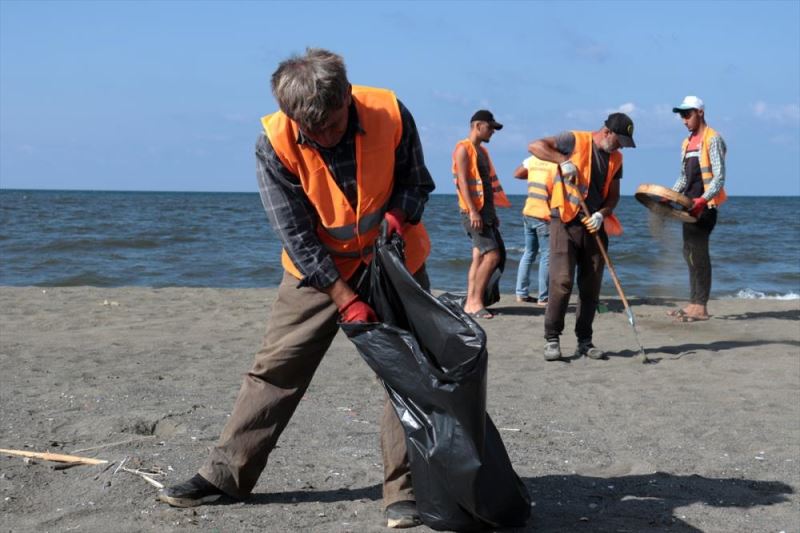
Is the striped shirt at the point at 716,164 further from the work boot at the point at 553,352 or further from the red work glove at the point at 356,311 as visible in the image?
the red work glove at the point at 356,311

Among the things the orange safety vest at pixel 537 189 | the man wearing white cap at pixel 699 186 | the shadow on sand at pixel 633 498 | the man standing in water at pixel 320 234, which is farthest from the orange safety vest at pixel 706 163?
the man standing in water at pixel 320 234

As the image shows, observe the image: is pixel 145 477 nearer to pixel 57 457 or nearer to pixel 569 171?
pixel 57 457

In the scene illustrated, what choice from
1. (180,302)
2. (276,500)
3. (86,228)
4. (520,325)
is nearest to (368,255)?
(276,500)

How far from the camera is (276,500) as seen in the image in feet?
14.0

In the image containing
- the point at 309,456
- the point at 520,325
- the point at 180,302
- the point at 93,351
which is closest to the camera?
the point at 309,456

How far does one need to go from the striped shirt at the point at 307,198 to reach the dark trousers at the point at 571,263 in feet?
12.8

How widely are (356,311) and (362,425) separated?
79.8 inches

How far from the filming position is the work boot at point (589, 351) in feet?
26.7

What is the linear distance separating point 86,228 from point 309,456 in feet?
72.8

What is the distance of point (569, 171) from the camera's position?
299 inches

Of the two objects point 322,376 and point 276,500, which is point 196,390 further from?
point 276,500

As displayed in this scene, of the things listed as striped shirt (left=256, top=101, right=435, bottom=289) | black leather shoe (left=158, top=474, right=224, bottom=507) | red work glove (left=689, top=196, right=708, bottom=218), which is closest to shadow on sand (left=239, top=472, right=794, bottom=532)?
black leather shoe (left=158, top=474, right=224, bottom=507)

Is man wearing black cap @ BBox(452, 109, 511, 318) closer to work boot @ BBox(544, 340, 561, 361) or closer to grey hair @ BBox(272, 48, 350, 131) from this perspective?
work boot @ BBox(544, 340, 561, 361)

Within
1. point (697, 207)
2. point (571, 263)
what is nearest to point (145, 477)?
point (571, 263)
